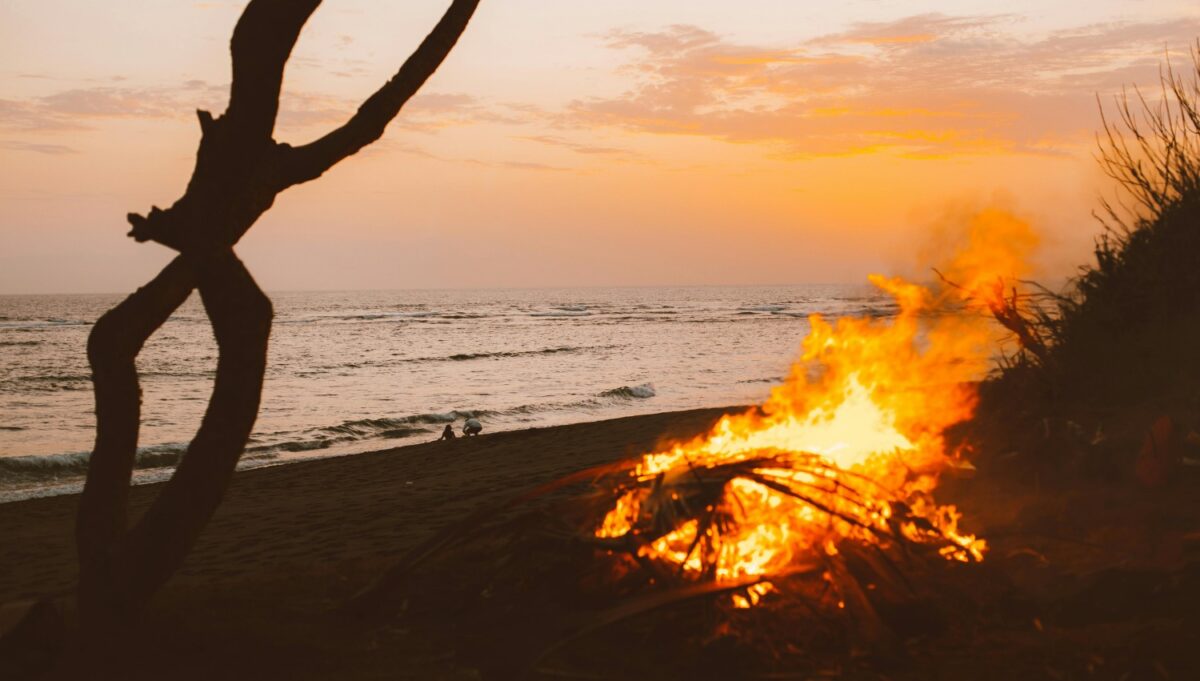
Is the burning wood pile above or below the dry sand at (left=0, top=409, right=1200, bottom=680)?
above

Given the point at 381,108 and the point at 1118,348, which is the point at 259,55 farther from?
the point at 1118,348

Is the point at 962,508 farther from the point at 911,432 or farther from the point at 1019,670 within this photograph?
the point at 1019,670

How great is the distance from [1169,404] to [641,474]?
247 inches

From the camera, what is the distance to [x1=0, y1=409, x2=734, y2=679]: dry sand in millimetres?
4996

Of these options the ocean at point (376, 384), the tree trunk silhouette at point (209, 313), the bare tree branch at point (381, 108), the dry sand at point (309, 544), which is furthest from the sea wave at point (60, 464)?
the bare tree branch at point (381, 108)

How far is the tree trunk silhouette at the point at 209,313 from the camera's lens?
4.65 m

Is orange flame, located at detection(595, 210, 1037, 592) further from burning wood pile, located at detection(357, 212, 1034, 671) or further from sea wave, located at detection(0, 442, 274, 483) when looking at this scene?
sea wave, located at detection(0, 442, 274, 483)

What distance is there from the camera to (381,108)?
16.6 ft

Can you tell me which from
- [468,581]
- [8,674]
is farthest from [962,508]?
[8,674]

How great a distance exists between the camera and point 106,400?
187 inches

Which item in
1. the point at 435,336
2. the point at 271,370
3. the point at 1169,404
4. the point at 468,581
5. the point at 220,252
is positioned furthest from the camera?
the point at 435,336

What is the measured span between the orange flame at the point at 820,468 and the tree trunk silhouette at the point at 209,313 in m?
2.25

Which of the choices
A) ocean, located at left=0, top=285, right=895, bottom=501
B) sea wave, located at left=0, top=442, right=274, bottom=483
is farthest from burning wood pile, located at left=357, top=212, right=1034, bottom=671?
sea wave, located at left=0, top=442, right=274, bottom=483

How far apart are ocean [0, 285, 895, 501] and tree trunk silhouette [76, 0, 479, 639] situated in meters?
10.4
